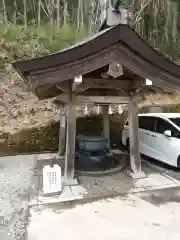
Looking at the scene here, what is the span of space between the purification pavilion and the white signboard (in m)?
0.51

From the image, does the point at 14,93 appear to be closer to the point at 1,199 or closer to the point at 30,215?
the point at 1,199

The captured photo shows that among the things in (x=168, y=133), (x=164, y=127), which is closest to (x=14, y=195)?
(x=168, y=133)

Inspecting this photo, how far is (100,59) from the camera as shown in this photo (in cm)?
396

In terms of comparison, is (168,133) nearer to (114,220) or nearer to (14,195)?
(114,220)

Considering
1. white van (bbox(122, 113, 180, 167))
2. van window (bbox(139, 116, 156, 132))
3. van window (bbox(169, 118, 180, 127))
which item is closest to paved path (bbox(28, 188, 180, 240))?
white van (bbox(122, 113, 180, 167))

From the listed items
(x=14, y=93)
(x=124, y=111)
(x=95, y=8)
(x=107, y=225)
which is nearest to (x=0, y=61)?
(x=14, y=93)

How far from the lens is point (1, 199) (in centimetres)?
429

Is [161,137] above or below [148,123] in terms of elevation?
below

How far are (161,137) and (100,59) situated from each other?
10.6ft

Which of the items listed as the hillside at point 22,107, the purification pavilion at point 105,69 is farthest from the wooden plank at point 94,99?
the hillside at point 22,107

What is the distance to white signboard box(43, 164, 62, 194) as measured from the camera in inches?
165

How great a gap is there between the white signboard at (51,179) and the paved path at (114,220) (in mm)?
437

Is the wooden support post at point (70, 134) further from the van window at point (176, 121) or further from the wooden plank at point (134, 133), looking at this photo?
the van window at point (176, 121)

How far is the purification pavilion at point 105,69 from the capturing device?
3.75 metres
